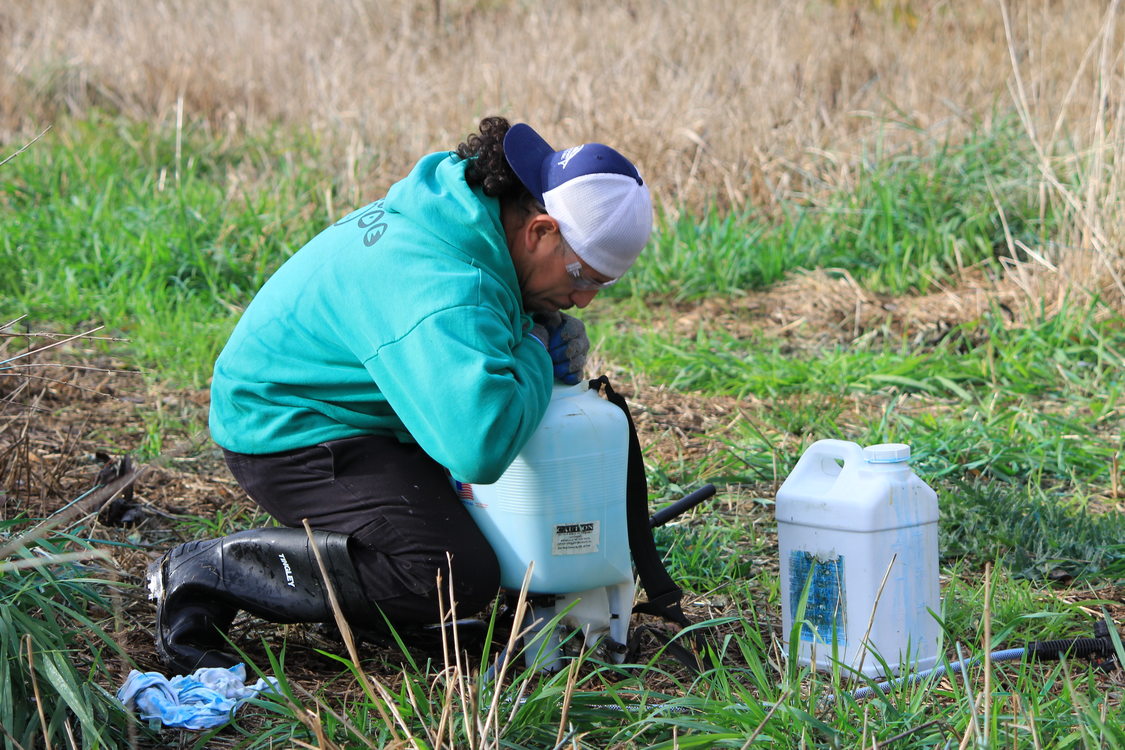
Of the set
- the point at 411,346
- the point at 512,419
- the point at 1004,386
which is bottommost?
the point at 1004,386

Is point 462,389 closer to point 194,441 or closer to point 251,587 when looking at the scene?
point 194,441

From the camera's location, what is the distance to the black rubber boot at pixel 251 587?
7.87 ft

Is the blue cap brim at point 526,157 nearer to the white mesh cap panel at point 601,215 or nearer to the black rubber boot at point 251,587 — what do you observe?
the white mesh cap panel at point 601,215

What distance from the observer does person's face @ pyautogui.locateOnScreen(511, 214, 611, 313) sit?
2.42m

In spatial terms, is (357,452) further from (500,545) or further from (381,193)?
(381,193)

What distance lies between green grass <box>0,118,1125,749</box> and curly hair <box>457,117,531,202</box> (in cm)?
99

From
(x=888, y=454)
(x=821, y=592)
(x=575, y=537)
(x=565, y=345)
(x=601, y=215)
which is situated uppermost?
(x=601, y=215)

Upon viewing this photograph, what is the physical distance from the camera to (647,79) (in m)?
7.36

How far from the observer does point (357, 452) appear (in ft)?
8.04

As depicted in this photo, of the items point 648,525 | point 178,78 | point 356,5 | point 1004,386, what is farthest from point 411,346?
point 356,5

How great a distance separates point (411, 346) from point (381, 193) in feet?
14.1

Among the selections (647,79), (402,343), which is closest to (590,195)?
(402,343)

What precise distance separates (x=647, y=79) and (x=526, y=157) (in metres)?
5.18

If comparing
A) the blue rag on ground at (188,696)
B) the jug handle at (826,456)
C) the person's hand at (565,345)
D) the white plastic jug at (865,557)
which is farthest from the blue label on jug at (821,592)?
the blue rag on ground at (188,696)
